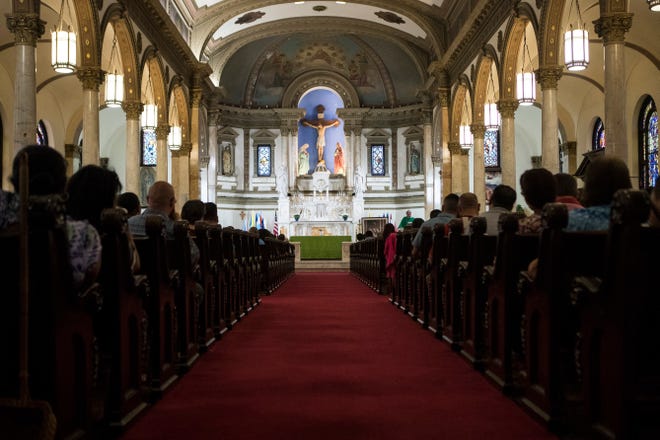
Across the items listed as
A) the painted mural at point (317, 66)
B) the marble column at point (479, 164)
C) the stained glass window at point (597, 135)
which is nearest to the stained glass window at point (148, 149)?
the painted mural at point (317, 66)

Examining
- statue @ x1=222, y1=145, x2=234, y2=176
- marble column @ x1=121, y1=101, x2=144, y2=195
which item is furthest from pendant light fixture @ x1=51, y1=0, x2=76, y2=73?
statue @ x1=222, y1=145, x2=234, y2=176

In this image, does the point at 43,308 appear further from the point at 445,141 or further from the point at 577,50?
the point at 445,141

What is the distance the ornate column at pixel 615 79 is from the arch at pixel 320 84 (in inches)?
820

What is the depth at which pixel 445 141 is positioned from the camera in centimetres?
2209

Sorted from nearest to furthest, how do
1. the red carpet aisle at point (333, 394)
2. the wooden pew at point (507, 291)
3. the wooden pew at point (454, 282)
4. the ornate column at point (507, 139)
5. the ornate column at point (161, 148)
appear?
1. the red carpet aisle at point (333, 394)
2. the wooden pew at point (507, 291)
3. the wooden pew at point (454, 282)
4. the ornate column at point (507, 139)
5. the ornate column at point (161, 148)

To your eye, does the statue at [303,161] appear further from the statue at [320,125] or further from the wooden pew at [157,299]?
the wooden pew at [157,299]

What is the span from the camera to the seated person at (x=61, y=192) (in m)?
2.74

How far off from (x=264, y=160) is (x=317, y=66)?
4.73 metres

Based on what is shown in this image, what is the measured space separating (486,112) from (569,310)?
14.2 m

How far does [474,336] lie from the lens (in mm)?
5102

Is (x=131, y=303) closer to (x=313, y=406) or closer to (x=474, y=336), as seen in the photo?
(x=313, y=406)

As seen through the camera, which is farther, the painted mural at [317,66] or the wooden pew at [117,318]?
the painted mural at [317,66]

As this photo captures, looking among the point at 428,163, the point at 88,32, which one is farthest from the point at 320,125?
the point at 88,32

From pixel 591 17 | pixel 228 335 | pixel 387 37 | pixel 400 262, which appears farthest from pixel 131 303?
pixel 387 37
